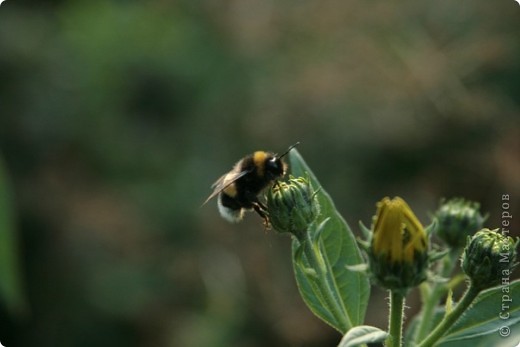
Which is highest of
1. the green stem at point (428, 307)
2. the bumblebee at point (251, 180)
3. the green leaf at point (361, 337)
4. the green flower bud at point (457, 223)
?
the bumblebee at point (251, 180)

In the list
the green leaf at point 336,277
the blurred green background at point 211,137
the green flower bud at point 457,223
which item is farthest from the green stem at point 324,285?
the blurred green background at point 211,137

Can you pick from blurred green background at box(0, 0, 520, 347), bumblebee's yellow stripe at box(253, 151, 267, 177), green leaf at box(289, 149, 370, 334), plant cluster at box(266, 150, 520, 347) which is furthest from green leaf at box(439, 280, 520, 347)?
blurred green background at box(0, 0, 520, 347)

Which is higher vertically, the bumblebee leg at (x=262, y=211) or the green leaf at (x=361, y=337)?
the bumblebee leg at (x=262, y=211)

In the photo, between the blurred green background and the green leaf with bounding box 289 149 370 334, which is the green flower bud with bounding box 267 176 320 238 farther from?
the blurred green background

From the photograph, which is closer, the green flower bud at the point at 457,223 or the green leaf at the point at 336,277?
the green leaf at the point at 336,277

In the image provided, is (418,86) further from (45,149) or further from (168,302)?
(45,149)

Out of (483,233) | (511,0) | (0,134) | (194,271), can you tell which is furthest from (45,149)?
(483,233)

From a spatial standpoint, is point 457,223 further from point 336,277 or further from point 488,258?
point 336,277

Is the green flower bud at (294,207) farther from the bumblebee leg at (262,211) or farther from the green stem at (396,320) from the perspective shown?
the green stem at (396,320)
